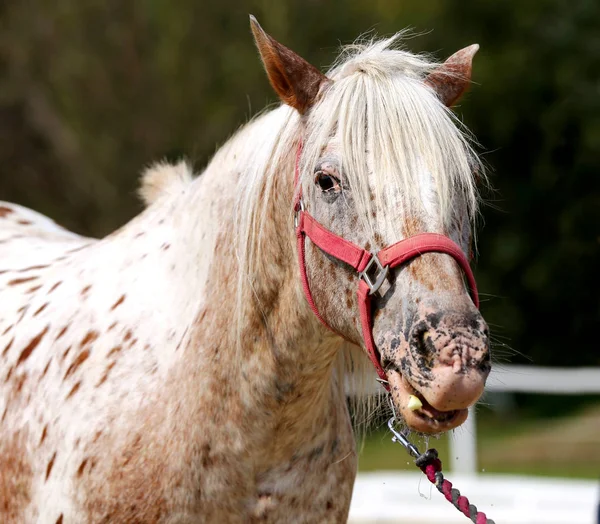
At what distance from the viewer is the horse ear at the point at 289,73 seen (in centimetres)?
273

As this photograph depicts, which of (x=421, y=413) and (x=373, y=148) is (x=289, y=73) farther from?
(x=421, y=413)

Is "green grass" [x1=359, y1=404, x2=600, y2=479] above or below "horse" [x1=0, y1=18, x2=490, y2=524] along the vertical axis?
below

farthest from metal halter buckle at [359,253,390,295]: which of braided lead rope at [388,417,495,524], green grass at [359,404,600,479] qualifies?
green grass at [359,404,600,479]

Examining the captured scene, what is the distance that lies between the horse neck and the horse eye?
22cm

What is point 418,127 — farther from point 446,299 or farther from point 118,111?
point 118,111

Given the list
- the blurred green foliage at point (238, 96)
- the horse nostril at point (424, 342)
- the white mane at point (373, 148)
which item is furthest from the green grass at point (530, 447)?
the horse nostril at point (424, 342)

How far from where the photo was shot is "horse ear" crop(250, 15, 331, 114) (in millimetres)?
2734

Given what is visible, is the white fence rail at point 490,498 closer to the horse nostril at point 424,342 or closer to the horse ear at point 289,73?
the horse ear at point 289,73

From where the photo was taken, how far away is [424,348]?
231cm

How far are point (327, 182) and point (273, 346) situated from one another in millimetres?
572

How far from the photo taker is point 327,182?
2.63m

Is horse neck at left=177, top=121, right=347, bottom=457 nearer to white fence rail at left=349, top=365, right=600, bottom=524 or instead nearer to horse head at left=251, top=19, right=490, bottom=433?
horse head at left=251, top=19, right=490, bottom=433

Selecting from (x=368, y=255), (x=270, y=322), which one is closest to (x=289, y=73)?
(x=368, y=255)

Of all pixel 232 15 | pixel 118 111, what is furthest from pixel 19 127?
pixel 232 15
